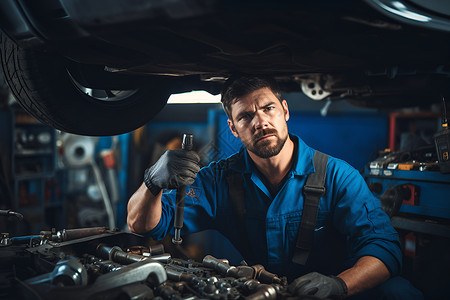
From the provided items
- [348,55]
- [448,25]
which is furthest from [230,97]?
[448,25]

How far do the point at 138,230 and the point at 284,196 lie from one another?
553mm

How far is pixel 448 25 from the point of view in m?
0.75

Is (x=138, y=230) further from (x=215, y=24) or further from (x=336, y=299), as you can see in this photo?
(x=215, y=24)

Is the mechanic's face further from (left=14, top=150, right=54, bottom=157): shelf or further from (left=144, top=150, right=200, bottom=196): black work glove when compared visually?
(left=14, top=150, right=54, bottom=157): shelf

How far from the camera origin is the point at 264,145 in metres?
1.38

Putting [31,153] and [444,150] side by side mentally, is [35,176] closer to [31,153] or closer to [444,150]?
[31,153]

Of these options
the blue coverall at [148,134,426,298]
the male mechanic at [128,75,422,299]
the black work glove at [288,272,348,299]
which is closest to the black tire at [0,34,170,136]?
the male mechanic at [128,75,422,299]

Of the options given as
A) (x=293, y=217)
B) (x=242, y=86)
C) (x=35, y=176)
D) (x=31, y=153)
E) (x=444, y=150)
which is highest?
(x=242, y=86)

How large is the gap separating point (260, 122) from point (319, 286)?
607 mm

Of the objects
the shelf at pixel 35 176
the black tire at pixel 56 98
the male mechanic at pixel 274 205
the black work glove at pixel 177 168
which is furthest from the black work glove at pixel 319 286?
the shelf at pixel 35 176

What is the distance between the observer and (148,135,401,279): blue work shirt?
1.24 meters

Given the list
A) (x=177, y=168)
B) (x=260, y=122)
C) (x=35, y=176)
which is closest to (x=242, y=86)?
(x=260, y=122)

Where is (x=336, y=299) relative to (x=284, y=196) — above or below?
below

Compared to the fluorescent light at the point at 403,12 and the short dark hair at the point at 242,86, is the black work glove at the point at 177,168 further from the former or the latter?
the fluorescent light at the point at 403,12
